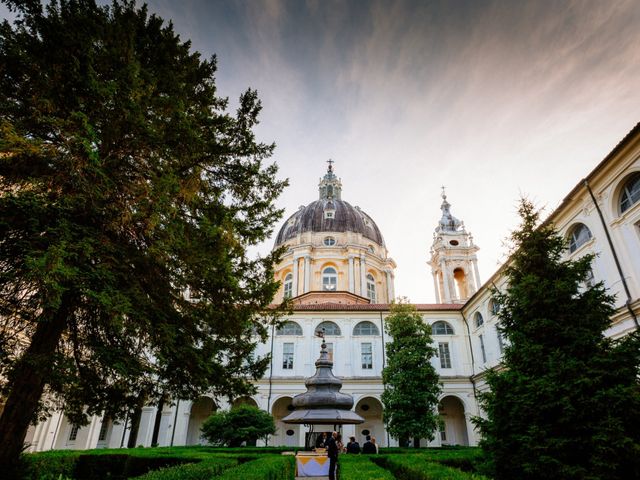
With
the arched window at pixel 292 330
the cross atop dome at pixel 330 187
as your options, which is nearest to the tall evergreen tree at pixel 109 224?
the arched window at pixel 292 330

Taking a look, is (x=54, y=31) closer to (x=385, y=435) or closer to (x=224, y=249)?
(x=224, y=249)

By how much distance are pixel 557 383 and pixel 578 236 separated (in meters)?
13.0

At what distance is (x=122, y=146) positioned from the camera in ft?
28.7

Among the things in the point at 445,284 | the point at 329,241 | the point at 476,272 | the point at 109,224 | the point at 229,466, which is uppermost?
the point at 329,241

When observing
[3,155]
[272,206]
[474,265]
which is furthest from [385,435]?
[3,155]

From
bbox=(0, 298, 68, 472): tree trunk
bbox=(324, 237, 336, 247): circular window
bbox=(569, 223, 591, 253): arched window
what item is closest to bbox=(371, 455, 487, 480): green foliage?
bbox=(0, 298, 68, 472): tree trunk

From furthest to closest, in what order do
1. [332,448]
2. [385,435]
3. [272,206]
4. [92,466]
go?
[385,435] < [92,466] < [272,206] < [332,448]

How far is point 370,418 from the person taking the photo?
3216 cm

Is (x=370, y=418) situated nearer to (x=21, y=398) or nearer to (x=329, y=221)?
(x=329, y=221)

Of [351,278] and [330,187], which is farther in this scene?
[330,187]

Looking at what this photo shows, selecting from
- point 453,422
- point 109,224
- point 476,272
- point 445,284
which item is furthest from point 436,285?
point 109,224

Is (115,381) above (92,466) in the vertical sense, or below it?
above

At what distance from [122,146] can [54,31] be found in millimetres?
2845

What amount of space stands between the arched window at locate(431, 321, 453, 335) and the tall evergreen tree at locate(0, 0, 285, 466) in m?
24.7
